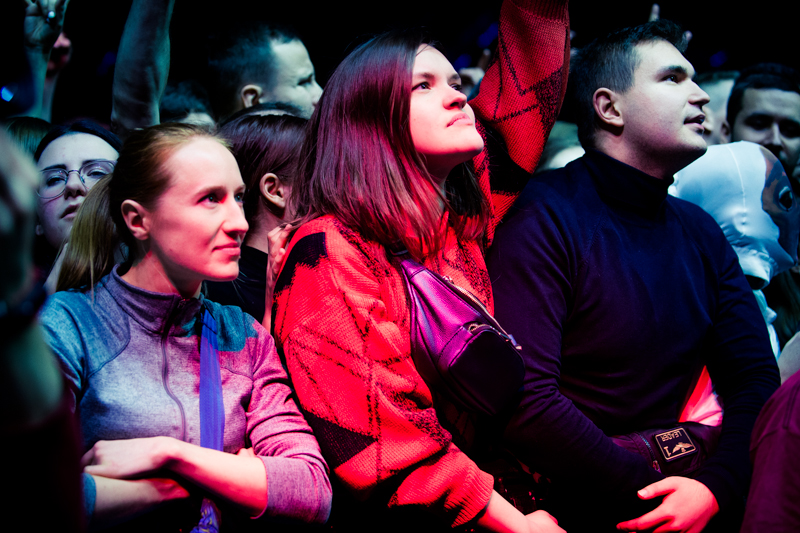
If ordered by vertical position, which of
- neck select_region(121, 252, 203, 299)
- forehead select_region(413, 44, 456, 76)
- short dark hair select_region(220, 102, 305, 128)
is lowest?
neck select_region(121, 252, 203, 299)

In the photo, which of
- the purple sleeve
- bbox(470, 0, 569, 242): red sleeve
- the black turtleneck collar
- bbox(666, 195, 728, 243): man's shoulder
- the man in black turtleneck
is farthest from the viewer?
bbox(666, 195, 728, 243): man's shoulder

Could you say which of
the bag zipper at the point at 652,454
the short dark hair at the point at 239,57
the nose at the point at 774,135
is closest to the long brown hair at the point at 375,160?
the bag zipper at the point at 652,454

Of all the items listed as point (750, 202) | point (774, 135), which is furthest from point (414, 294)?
point (774, 135)

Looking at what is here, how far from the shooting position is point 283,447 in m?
1.25

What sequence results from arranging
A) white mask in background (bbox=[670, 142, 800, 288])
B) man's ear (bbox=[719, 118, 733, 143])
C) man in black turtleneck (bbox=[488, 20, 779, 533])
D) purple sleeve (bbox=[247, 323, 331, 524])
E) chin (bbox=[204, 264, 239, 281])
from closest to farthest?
purple sleeve (bbox=[247, 323, 331, 524]), chin (bbox=[204, 264, 239, 281]), man in black turtleneck (bbox=[488, 20, 779, 533]), white mask in background (bbox=[670, 142, 800, 288]), man's ear (bbox=[719, 118, 733, 143])

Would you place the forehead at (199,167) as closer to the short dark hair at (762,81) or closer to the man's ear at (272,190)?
the man's ear at (272,190)

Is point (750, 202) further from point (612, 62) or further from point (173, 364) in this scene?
point (173, 364)

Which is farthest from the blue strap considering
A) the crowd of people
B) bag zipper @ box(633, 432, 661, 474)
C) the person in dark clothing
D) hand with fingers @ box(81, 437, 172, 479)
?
bag zipper @ box(633, 432, 661, 474)

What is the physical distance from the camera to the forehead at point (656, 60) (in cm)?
190

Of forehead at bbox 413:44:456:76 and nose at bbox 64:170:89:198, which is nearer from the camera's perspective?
forehead at bbox 413:44:456:76

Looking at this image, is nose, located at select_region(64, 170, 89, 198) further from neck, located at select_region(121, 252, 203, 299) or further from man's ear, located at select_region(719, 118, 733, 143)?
man's ear, located at select_region(719, 118, 733, 143)

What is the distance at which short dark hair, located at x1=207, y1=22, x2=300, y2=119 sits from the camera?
9.63 ft

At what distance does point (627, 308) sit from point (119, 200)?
1.36 m

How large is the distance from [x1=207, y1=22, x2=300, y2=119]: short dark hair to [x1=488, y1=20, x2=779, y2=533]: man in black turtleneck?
1.64 metres
